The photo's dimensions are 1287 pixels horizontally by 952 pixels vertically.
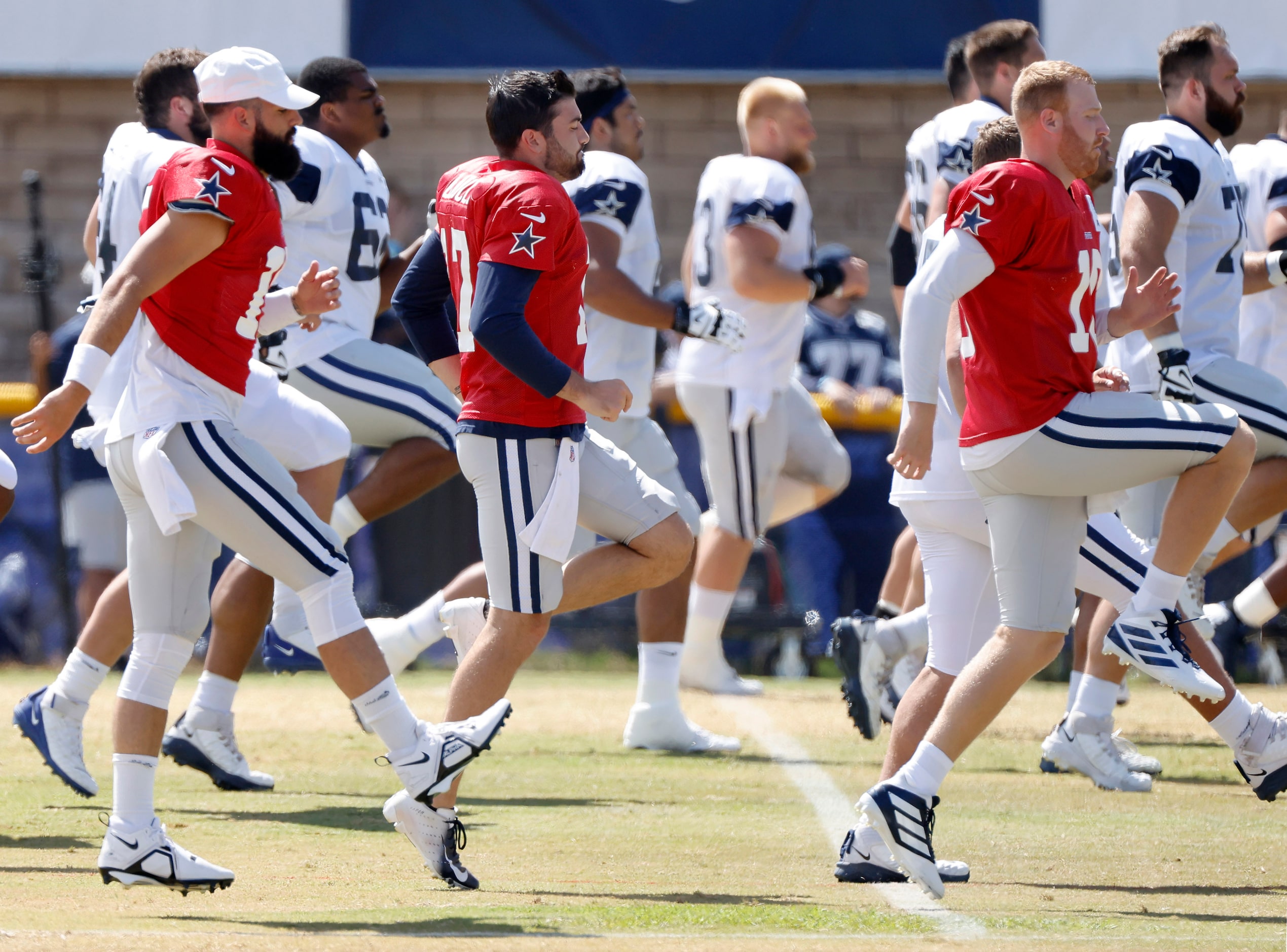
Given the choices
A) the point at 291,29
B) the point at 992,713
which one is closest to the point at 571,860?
the point at 992,713

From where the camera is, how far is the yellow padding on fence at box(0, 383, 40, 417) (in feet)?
34.1

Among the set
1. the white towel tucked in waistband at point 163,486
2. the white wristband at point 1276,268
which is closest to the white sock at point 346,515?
the white towel tucked in waistband at point 163,486

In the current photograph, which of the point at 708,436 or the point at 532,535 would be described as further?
the point at 708,436

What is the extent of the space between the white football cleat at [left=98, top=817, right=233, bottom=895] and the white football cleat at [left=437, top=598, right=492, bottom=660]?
3.44 feet

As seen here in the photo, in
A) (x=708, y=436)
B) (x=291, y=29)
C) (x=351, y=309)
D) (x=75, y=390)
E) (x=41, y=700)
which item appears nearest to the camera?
(x=75, y=390)

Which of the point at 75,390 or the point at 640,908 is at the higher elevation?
the point at 75,390

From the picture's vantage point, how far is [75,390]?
425 centimetres

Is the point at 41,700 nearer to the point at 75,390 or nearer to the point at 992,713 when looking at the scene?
the point at 75,390

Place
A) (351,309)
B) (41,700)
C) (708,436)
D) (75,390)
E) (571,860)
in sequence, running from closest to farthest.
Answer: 1. (75,390)
2. (571,860)
3. (41,700)
4. (351,309)
5. (708,436)

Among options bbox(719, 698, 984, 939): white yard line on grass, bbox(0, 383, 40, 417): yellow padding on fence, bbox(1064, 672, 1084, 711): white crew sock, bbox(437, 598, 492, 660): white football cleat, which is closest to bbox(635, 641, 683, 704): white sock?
bbox(719, 698, 984, 939): white yard line on grass

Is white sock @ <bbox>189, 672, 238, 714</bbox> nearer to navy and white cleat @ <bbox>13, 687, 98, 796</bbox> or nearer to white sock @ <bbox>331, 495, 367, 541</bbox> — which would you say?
navy and white cleat @ <bbox>13, 687, 98, 796</bbox>

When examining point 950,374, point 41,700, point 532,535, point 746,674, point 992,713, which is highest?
point 950,374

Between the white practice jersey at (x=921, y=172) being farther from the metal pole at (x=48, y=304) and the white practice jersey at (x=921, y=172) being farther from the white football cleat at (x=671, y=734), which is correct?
the metal pole at (x=48, y=304)

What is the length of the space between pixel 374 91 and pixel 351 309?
0.81 m
